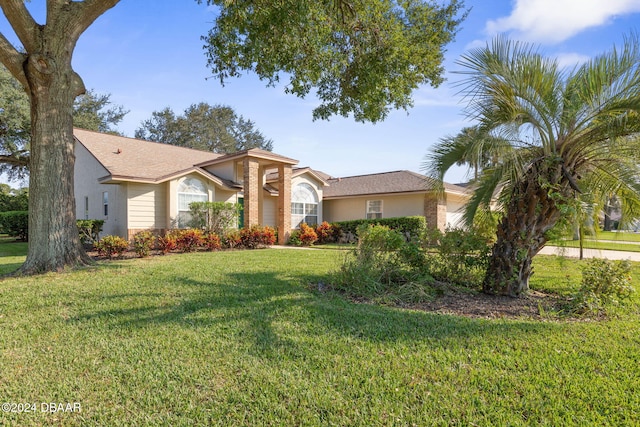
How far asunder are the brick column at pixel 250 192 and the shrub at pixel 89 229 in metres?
6.18

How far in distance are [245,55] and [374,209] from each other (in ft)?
46.8

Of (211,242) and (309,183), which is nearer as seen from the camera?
(211,242)

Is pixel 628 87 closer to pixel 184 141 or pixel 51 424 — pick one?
pixel 51 424

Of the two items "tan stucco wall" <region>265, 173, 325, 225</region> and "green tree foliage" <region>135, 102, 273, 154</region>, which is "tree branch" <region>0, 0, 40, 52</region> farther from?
"green tree foliage" <region>135, 102, 273, 154</region>

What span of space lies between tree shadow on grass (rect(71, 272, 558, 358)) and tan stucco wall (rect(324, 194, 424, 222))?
14238mm

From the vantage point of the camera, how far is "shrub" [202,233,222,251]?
14.2 metres

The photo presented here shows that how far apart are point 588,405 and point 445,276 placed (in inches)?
180

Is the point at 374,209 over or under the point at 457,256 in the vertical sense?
over

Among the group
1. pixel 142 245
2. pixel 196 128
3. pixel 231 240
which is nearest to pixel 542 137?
pixel 142 245

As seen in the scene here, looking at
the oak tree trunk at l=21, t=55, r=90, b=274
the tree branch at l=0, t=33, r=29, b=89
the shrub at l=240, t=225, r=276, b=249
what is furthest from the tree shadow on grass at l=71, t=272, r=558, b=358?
the shrub at l=240, t=225, r=276, b=249

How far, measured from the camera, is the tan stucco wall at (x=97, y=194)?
14953 millimetres

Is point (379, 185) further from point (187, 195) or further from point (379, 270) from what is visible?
point (379, 270)

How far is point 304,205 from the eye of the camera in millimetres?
20250

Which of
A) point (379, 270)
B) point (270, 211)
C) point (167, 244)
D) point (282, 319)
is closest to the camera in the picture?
point (282, 319)
